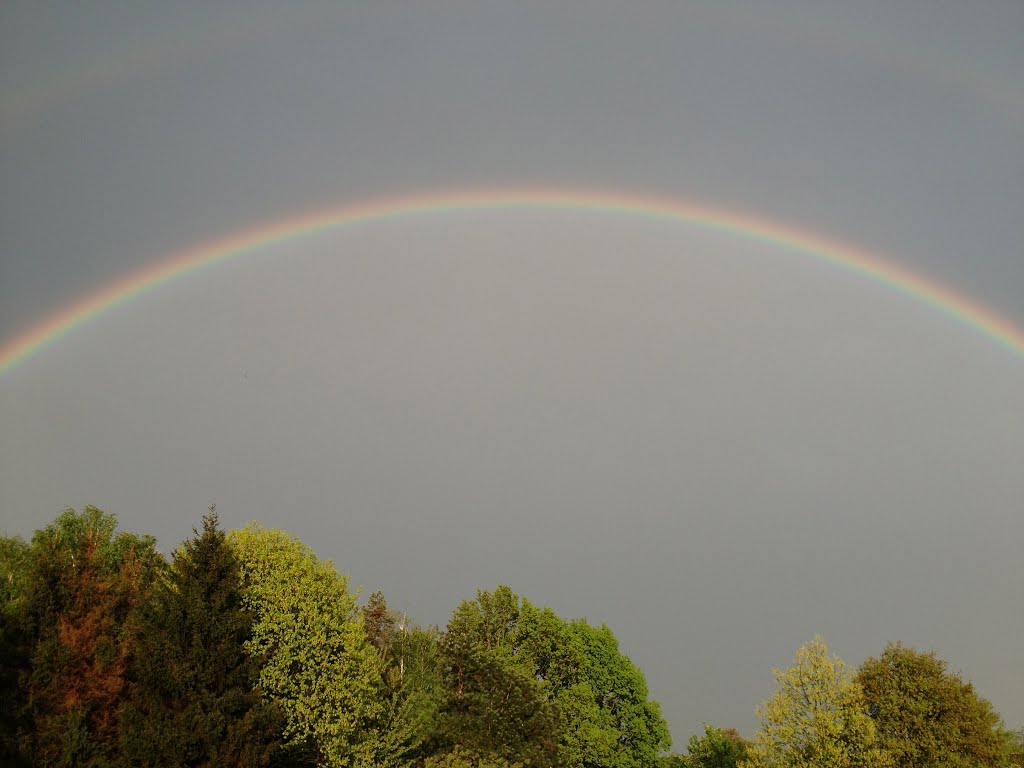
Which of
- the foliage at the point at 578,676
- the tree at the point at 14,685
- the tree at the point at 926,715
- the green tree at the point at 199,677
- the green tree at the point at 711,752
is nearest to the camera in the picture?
the green tree at the point at 199,677

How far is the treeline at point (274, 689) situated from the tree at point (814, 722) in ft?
0.29

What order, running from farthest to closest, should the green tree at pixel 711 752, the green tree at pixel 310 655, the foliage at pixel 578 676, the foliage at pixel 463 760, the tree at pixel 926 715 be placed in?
the green tree at pixel 711 752 → the foliage at pixel 578 676 → the tree at pixel 926 715 → the foliage at pixel 463 760 → the green tree at pixel 310 655

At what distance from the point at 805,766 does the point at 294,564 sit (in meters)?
32.5

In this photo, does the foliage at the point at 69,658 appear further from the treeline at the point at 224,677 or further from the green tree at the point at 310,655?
the green tree at the point at 310,655

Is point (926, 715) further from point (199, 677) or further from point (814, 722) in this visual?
point (199, 677)

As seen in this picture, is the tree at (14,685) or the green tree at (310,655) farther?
the green tree at (310,655)

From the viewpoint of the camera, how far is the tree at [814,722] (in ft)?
157

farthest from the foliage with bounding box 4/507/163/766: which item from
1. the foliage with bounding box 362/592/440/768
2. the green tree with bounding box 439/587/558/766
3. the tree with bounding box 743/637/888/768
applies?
the tree with bounding box 743/637/888/768

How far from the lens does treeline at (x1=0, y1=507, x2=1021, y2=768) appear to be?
38.3 m

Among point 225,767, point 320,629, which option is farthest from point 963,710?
point 225,767

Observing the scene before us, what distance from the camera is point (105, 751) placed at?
38.6 meters

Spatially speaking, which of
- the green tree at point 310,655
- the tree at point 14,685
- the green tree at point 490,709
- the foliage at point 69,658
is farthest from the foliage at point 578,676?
the tree at point 14,685

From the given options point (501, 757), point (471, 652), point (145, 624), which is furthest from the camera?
point (471, 652)

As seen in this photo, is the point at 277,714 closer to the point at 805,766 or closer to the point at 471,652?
the point at 471,652
